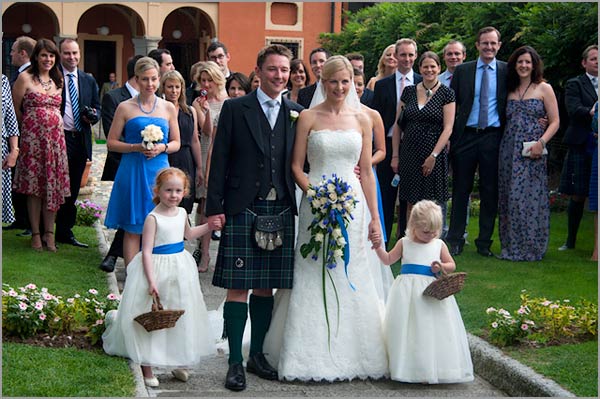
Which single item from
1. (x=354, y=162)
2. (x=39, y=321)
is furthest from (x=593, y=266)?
(x=39, y=321)

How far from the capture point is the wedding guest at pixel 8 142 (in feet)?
32.3

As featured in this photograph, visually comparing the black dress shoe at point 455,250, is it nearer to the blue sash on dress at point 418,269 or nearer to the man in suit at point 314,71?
the man in suit at point 314,71

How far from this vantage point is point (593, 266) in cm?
1067

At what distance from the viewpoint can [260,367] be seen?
7004 millimetres

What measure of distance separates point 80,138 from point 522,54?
4732 mm

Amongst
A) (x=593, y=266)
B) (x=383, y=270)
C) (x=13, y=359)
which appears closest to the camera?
(x=13, y=359)

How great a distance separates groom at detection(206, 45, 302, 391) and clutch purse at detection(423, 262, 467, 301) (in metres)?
0.94

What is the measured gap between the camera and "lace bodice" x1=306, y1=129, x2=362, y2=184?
704 centimetres

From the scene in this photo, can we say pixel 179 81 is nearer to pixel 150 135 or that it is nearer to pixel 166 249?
pixel 150 135

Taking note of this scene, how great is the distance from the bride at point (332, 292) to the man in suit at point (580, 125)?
4617mm

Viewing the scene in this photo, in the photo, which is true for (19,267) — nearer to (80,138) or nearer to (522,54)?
(80,138)

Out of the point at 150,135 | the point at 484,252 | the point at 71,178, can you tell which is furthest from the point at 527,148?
the point at 71,178

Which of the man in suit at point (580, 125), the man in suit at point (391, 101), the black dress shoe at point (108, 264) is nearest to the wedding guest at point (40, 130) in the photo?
the black dress shoe at point (108, 264)

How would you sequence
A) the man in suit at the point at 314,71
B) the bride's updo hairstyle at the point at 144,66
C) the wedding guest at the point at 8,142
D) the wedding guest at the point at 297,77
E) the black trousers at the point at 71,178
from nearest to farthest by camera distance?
1. the bride's updo hairstyle at the point at 144,66
2. the wedding guest at the point at 8,142
3. the man in suit at the point at 314,71
4. the wedding guest at the point at 297,77
5. the black trousers at the point at 71,178
